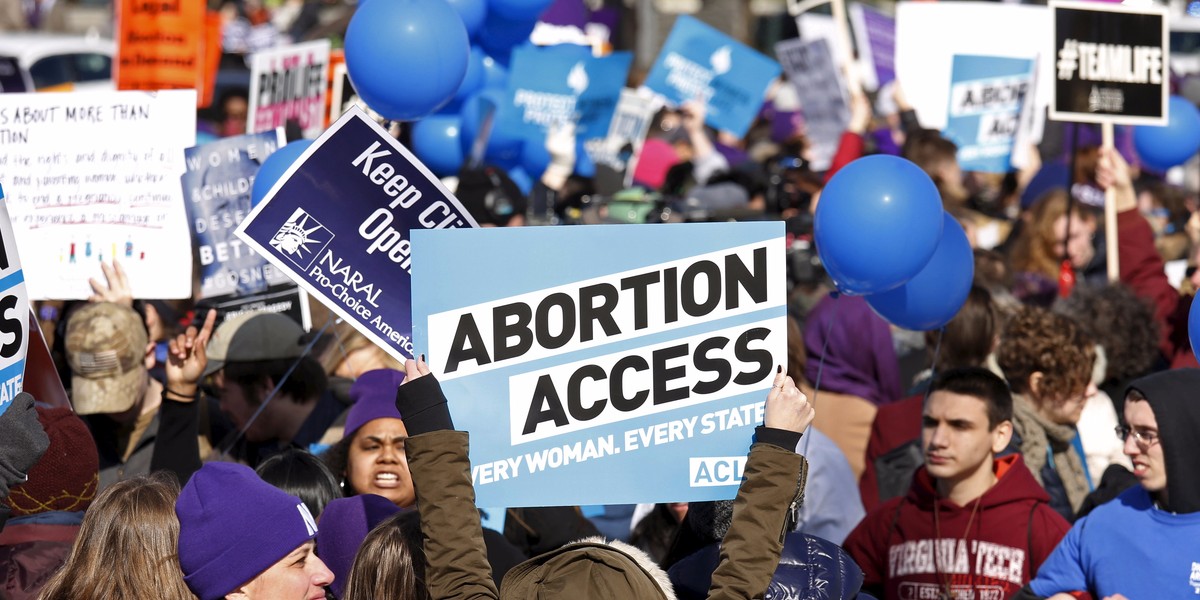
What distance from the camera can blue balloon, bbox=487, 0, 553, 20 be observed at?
24.4 ft

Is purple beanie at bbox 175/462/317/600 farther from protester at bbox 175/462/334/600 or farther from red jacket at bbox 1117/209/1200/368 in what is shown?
red jacket at bbox 1117/209/1200/368

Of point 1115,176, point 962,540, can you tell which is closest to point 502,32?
point 1115,176

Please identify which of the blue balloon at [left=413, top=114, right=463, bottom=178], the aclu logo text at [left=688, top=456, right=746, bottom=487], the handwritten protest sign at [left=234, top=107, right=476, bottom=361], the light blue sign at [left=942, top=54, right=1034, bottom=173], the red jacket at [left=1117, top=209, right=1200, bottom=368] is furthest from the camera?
the light blue sign at [left=942, top=54, right=1034, bottom=173]

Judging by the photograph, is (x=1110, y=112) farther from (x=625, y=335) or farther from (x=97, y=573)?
(x=97, y=573)

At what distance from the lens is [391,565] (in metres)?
3.36

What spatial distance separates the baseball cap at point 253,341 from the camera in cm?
515


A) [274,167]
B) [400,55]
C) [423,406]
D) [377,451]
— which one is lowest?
[377,451]

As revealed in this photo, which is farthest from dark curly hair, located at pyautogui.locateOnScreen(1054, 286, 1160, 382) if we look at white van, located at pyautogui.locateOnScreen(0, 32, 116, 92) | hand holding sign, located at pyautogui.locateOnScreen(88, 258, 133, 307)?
white van, located at pyautogui.locateOnScreen(0, 32, 116, 92)

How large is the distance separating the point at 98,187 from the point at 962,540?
3091mm

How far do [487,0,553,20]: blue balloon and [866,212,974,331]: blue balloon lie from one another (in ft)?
10.9

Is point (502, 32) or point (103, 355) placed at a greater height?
point (502, 32)

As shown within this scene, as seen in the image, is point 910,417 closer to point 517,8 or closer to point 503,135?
point 517,8

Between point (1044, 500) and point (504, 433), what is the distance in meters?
1.95

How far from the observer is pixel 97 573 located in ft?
10.8
